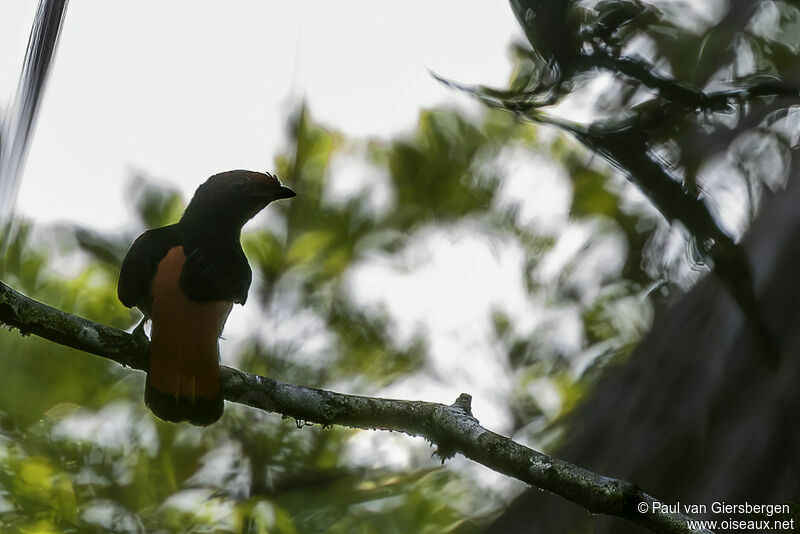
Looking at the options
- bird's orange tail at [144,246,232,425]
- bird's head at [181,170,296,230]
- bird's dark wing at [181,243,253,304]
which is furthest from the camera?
bird's head at [181,170,296,230]

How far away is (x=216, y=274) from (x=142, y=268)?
0.26m

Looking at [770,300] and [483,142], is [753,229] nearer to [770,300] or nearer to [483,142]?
[770,300]

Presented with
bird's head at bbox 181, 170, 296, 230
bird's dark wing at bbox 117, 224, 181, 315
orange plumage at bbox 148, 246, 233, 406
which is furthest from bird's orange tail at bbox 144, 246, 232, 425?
bird's head at bbox 181, 170, 296, 230

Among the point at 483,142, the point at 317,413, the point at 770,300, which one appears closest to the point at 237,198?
the point at 317,413

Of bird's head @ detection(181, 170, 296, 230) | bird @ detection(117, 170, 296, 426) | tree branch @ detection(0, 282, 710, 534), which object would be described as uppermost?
bird's head @ detection(181, 170, 296, 230)

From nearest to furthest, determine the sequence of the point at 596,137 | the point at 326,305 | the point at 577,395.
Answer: the point at 596,137, the point at 326,305, the point at 577,395

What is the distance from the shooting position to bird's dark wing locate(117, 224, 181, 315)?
9.64 feet

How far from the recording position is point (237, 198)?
314 cm

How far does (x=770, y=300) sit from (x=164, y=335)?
2555mm

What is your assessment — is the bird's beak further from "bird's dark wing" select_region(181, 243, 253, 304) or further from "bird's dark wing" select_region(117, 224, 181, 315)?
"bird's dark wing" select_region(117, 224, 181, 315)

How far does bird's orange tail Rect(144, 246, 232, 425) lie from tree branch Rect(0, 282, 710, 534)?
62 mm

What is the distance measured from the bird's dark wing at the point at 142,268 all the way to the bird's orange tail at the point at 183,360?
100 mm

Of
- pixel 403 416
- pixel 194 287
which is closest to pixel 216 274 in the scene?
pixel 194 287

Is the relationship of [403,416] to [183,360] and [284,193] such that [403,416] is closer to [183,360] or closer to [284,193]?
[183,360]
